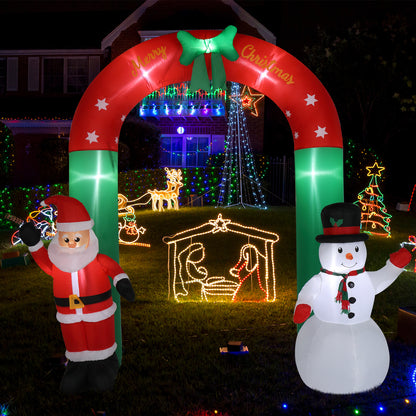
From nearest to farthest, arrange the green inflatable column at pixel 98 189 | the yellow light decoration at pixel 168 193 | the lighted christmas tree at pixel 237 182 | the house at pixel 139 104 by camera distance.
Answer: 1. the green inflatable column at pixel 98 189
2. the yellow light decoration at pixel 168 193
3. the lighted christmas tree at pixel 237 182
4. the house at pixel 139 104

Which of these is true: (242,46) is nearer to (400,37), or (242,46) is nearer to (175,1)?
(400,37)

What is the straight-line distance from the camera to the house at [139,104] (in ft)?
65.9

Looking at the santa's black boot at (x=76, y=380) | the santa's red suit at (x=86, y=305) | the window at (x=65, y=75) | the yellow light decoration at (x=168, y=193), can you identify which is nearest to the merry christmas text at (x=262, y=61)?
the santa's red suit at (x=86, y=305)

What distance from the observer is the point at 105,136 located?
14.4 feet

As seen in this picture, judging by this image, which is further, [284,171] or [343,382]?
[284,171]

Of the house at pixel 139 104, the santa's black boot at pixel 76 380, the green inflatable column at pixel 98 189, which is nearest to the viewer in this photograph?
→ the santa's black boot at pixel 76 380

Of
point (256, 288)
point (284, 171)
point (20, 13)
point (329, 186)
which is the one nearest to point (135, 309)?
point (256, 288)

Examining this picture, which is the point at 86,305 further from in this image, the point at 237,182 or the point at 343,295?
the point at 237,182

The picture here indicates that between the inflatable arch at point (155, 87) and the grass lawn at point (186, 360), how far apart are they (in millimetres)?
690

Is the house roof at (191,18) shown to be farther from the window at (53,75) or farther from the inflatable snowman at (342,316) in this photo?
the inflatable snowman at (342,316)

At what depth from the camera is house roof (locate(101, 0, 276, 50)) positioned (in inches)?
785

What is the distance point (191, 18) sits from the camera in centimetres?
2016

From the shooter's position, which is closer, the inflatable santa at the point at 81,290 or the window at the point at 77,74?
the inflatable santa at the point at 81,290

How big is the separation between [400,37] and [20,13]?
18794 millimetres
